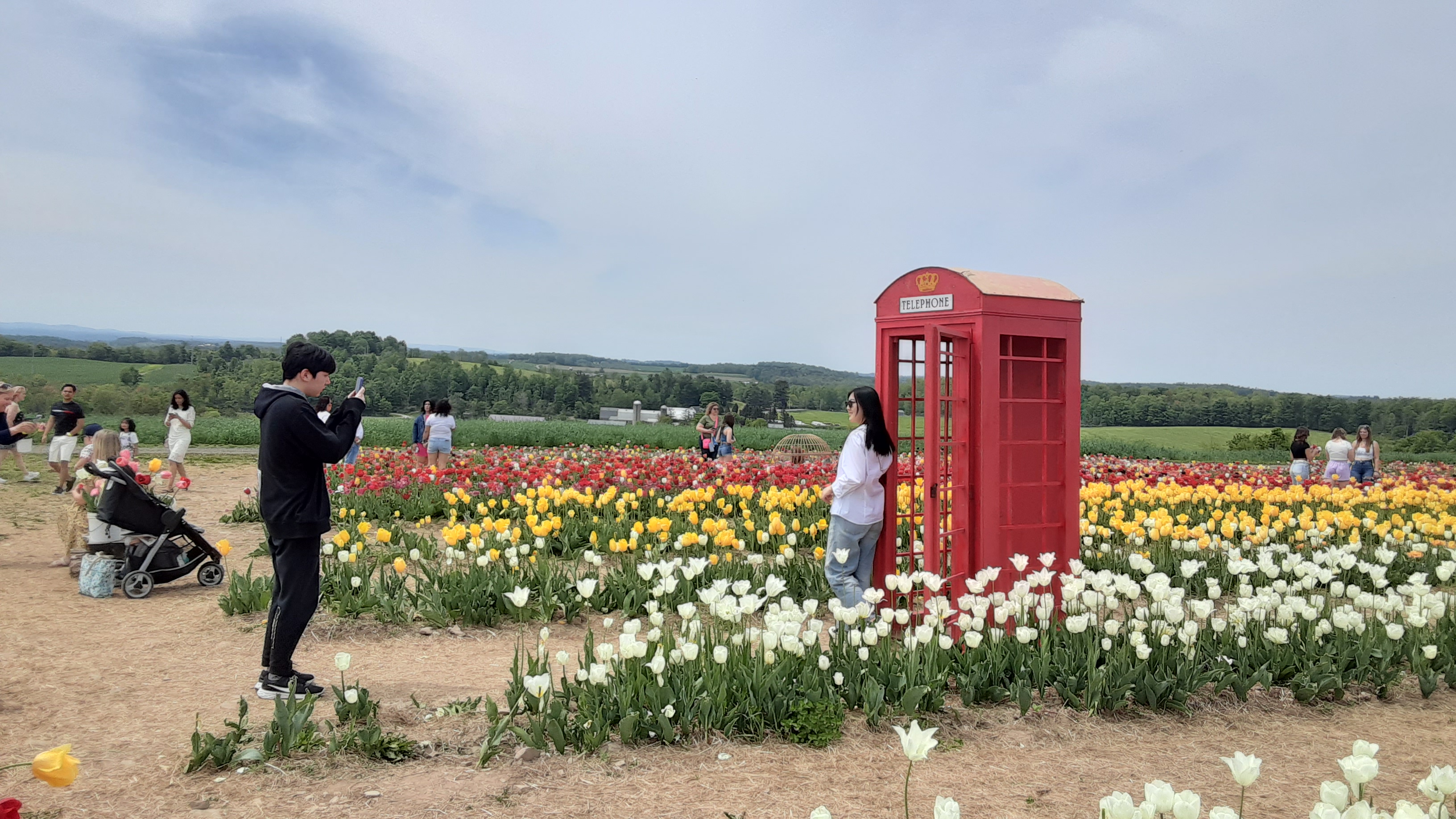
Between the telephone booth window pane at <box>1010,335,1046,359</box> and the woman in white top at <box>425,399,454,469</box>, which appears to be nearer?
the telephone booth window pane at <box>1010,335,1046,359</box>

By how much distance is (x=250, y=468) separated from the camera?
2295cm

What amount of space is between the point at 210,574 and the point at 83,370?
81879 millimetres

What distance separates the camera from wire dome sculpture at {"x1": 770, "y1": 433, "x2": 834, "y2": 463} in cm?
2417

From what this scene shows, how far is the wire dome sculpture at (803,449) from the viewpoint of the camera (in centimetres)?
2417

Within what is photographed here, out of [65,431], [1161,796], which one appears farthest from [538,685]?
[65,431]

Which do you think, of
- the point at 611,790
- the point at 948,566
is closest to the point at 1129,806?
the point at 611,790

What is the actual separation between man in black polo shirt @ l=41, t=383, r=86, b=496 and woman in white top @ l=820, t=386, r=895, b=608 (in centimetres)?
1409

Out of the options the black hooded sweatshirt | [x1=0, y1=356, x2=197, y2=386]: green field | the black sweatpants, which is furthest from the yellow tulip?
[x1=0, y1=356, x2=197, y2=386]: green field

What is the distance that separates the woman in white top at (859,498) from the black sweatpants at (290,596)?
10.8 ft

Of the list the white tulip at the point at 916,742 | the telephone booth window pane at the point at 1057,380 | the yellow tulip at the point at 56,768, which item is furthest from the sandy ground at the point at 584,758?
the telephone booth window pane at the point at 1057,380

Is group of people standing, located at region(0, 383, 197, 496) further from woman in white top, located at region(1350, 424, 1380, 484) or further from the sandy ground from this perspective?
woman in white top, located at region(1350, 424, 1380, 484)

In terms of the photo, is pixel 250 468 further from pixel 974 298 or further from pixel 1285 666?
pixel 1285 666

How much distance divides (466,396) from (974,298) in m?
58.3

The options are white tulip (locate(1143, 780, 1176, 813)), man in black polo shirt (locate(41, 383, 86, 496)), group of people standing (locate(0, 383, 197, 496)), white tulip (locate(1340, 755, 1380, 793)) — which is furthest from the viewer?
man in black polo shirt (locate(41, 383, 86, 496))
